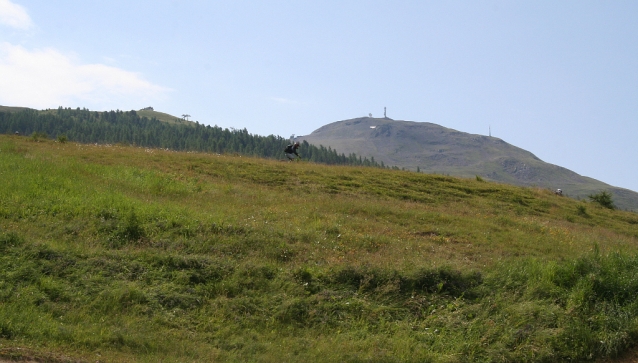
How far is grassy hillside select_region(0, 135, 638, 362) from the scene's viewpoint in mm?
9086

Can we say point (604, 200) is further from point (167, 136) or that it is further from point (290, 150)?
point (167, 136)

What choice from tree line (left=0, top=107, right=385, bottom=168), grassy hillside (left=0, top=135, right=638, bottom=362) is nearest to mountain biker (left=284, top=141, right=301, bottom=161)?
grassy hillside (left=0, top=135, right=638, bottom=362)

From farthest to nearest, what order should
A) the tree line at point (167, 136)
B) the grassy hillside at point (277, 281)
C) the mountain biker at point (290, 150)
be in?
the tree line at point (167, 136) < the mountain biker at point (290, 150) < the grassy hillside at point (277, 281)

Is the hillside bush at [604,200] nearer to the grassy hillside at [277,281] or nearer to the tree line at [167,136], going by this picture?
the grassy hillside at [277,281]

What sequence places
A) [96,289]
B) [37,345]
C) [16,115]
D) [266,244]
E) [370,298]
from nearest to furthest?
[37,345], [96,289], [370,298], [266,244], [16,115]

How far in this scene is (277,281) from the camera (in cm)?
1109

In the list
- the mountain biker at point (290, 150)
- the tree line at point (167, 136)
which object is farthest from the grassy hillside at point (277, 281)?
the tree line at point (167, 136)

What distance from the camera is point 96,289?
32.5 feet

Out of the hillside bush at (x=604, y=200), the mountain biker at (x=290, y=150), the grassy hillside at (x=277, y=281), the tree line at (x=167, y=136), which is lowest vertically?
the grassy hillside at (x=277, y=281)

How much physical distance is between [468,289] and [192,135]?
124159 mm

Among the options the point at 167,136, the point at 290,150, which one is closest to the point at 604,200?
the point at 290,150

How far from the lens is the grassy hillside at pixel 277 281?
29.8ft

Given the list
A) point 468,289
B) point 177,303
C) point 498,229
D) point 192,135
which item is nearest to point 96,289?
point 177,303

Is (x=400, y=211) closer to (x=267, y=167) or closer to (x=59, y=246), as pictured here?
(x=267, y=167)
